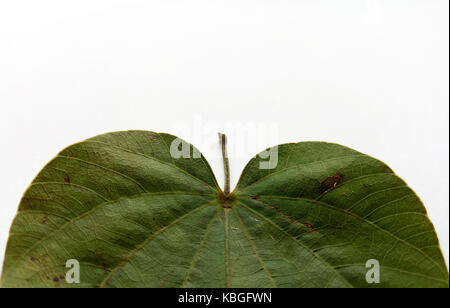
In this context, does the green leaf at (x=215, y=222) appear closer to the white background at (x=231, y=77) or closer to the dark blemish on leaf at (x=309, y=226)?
the dark blemish on leaf at (x=309, y=226)

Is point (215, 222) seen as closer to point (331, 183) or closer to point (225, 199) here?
point (225, 199)

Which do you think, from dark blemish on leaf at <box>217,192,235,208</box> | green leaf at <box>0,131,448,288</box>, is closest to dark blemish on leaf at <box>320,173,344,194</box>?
green leaf at <box>0,131,448,288</box>

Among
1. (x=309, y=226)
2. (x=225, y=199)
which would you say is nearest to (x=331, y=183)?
(x=309, y=226)

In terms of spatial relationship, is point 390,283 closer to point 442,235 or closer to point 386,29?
point 442,235

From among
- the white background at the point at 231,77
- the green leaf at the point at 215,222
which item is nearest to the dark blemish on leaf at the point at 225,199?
the green leaf at the point at 215,222

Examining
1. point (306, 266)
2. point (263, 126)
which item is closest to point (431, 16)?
point (263, 126)

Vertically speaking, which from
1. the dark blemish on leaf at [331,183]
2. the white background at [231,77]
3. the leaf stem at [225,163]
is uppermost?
the white background at [231,77]

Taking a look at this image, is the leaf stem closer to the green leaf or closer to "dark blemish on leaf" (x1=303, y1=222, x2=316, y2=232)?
the green leaf
